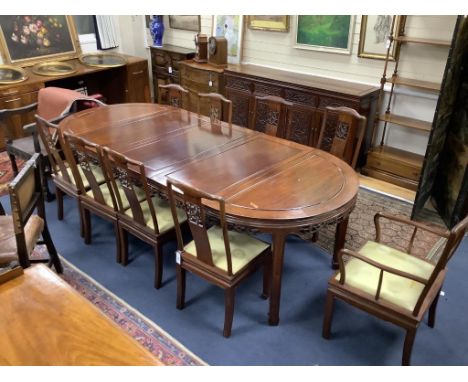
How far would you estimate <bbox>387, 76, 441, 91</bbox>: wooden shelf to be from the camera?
11.0 ft

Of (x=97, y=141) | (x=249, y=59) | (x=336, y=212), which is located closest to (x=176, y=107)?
(x=97, y=141)

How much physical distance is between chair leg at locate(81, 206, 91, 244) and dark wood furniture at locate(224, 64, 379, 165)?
5.95 feet

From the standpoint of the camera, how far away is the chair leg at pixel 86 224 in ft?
9.32

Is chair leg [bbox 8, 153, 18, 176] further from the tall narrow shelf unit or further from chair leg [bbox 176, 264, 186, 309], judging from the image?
the tall narrow shelf unit

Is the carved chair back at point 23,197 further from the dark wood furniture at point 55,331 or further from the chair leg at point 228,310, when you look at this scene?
the chair leg at point 228,310

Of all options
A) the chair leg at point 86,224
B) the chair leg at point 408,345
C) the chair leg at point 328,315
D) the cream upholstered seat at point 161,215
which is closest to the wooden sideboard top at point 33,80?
the chair leg at point 86,224

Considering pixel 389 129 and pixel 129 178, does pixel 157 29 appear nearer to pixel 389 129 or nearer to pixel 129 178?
pixel 389 129

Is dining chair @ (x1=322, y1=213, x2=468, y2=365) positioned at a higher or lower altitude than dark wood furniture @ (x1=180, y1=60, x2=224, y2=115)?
lower

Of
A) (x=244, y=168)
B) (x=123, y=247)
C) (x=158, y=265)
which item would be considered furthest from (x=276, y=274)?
(x=123, y=247)

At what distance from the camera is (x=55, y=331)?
1.20m

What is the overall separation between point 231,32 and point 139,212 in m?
3.13

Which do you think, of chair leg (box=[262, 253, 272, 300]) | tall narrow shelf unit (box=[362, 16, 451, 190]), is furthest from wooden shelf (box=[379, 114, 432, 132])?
chair leg (box=[262, 253, 272, 300])

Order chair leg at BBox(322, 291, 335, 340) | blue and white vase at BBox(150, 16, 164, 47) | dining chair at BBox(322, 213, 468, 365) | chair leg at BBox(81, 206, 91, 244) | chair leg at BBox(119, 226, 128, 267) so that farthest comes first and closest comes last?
blue and white vase at BBox(150, 16, 164, 47)
chair leg at BBox(81, 206, 91, 244)
chair leg at BBox(119, 226, 128, 267)
chair leg at BBox(322, 291, 335, 340)
dining chair at BBox(322, 213, 468, 365)
